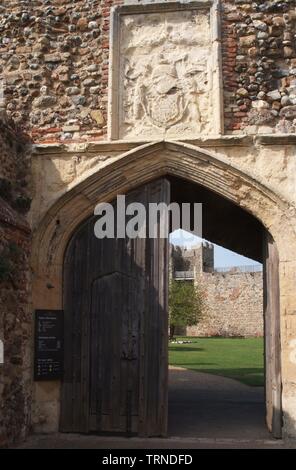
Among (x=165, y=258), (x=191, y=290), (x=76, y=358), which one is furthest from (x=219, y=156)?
(x=191, y=290)

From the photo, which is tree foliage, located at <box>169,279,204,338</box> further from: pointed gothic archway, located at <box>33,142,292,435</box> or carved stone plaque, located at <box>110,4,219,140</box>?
carved stone plaque, located at <box>110,4,219,140</box>

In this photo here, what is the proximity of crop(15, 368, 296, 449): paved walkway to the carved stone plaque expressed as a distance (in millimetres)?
3337

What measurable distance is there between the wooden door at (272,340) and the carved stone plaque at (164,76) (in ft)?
5.29

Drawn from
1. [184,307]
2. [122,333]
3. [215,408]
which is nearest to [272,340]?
[122,333]

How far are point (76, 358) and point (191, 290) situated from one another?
81.1 feet

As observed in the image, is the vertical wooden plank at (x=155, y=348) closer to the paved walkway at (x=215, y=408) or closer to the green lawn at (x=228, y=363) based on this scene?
the paved walkway at (x=215, y=408)

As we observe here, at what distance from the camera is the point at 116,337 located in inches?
250

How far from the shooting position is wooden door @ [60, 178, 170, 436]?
6246 mm

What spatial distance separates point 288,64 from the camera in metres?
6.55

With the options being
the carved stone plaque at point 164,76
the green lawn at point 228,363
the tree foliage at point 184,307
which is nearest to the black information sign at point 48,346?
the carved stone plaque at point 164,76

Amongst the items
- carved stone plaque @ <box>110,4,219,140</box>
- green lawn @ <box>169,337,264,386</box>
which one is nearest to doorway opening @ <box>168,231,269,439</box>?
green lawn @ <box>169,337,264,386</box>

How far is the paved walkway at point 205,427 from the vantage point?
18.8ft

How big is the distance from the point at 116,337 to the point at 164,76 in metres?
3.08

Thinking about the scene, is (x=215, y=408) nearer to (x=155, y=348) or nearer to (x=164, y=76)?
(x=155, y=348)
